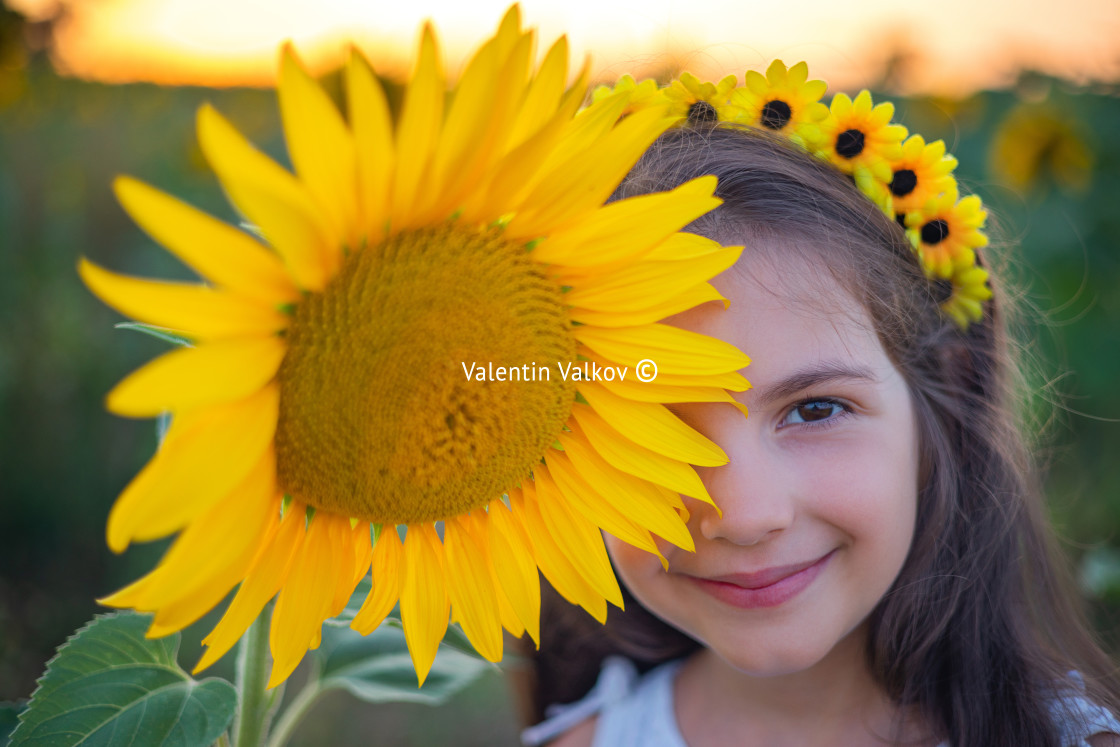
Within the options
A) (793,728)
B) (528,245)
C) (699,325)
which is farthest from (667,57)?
(793,728)

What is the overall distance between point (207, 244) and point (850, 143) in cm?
91

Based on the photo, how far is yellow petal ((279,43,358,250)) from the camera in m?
0.51

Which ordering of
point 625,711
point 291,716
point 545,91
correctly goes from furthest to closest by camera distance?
point 625,711 → point 291,716 → point 545,91

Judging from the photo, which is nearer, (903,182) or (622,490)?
(622,490)

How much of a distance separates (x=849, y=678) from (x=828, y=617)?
30 cm

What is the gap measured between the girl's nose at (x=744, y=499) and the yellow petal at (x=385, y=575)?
1.20 feet

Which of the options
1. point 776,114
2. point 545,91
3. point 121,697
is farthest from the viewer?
point 776,114

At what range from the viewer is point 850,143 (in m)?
1.11

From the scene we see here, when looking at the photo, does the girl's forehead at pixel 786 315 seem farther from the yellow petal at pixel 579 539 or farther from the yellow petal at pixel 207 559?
the yellow petal at pixel 207 559

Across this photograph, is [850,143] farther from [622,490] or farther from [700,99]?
[622,490]

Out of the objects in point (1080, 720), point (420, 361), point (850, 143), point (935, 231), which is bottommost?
point (1080, 720)

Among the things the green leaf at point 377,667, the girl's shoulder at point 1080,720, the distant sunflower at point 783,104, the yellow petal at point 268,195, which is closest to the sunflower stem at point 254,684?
the green leaf at point 377,667

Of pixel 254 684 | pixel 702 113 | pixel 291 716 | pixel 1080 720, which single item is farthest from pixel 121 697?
pixel 1080 720

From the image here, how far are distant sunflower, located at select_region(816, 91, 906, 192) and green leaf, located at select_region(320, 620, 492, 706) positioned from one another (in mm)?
834
